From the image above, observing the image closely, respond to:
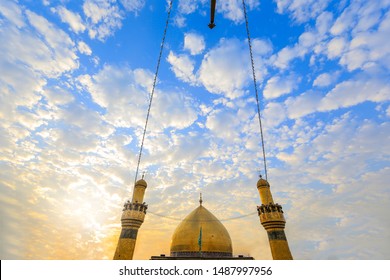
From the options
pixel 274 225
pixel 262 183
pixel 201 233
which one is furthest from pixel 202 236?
pixel 262 183

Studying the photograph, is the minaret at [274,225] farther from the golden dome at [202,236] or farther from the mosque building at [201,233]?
the golden dome at [202,236]

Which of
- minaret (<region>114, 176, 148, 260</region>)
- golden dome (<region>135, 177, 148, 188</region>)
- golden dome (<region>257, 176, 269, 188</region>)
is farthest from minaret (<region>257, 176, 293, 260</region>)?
golden dome (<region>135, 177, 148, 188</region>)

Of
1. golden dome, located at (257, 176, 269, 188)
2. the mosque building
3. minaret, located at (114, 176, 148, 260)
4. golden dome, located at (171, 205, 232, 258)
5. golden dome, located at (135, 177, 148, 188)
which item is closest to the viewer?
minaret, located at (114, 176, 148, 260)

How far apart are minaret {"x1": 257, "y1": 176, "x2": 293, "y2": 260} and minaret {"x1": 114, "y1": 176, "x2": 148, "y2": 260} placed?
38.2ft

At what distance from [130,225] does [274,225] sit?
13296 mm

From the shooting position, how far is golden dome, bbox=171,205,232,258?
77.0ft

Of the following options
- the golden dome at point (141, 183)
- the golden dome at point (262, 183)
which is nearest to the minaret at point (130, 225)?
the golden dome at point (141, 183)

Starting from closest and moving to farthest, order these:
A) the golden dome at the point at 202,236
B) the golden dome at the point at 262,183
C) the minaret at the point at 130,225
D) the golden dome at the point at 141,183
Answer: the minaret at the point at 130,225
the golden dome at the point at 202,236
the golden dome at the point at 262,183
the golden dome at the point at 141,183

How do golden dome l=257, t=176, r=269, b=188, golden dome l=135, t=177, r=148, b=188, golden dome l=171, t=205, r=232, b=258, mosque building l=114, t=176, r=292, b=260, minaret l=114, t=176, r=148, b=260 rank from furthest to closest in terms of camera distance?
golden dome l=135, t=177, r=148, b=188 < golden dome l=257, t=176, r=269, b=188 < golden dome l=171, t=205, r=232, b=258 < mosque building l=114, t=176, r=292, b=260 < minaret l=114, t=176, r=148, b=260

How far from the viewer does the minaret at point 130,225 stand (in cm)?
1997

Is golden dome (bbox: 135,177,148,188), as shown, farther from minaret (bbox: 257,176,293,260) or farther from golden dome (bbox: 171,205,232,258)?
minaret (bbox: 257,176,293,260)

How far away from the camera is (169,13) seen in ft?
37.8

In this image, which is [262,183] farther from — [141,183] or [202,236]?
[141,183]
